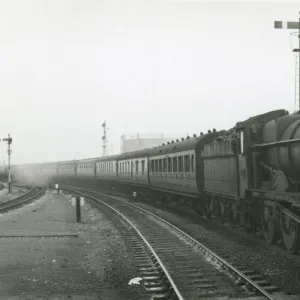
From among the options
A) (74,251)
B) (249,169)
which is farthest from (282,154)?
(74,251)

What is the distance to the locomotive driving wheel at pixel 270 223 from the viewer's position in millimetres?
9891

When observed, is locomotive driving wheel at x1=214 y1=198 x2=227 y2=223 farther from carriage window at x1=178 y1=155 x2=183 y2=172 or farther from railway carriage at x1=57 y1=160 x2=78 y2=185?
railway carriage at x1=57 y1=160 x2=78 y2=185

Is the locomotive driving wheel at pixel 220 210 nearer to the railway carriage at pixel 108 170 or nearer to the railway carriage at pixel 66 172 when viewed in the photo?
the railway carriage at pixel 108 170

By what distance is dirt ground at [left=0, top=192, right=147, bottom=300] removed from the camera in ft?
23.4

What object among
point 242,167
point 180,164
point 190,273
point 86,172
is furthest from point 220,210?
point 86,172

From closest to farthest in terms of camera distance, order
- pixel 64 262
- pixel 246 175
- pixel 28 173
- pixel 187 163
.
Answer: pixel 64 262 → pixel 246 175 → pixel 187 163 → pixel 28 173

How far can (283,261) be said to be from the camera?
8828mm

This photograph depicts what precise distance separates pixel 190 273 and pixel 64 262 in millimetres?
2934

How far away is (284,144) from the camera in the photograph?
952 centimetres

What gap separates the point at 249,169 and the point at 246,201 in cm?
93

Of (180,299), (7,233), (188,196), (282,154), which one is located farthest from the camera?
(188,196)

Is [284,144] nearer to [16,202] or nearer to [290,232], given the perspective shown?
[290,232]

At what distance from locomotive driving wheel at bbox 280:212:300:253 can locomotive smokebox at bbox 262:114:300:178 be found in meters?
0.99

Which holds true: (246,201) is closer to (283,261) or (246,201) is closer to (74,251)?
(283,261)
